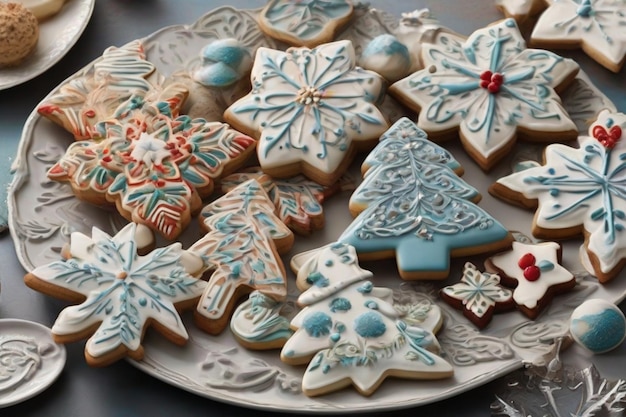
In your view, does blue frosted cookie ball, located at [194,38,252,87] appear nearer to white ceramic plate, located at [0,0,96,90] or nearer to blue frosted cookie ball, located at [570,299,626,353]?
white ceramic plate, located at [0,0,96,90]

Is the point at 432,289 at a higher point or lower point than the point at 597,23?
lower

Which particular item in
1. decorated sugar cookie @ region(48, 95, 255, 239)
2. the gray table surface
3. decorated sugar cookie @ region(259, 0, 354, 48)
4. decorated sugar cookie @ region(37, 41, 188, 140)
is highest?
decorated sugar cookie @ region(259, 0, 354, 48)

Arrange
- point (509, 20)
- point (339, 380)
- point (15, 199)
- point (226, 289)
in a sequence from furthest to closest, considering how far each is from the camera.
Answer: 1. point (509, 20)
2. point (15, 199)
3. point (226, 289)
4. point (339, 380)

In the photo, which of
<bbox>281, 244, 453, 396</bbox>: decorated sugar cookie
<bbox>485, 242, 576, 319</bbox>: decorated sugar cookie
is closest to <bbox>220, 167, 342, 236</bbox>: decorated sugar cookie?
Answer: <bbox>281, 244, 453, 396</bbox>: decorated sugar cookie

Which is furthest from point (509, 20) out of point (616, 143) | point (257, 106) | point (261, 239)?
point (261, 239)

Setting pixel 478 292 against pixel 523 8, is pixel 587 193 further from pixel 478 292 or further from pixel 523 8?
pixel 523 8

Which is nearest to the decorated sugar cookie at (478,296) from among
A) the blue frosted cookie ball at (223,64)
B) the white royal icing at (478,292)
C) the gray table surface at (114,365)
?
the white royal icing at (478,292)

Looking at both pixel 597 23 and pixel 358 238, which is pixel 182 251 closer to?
pixel 358 238
